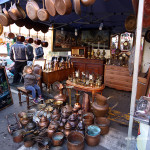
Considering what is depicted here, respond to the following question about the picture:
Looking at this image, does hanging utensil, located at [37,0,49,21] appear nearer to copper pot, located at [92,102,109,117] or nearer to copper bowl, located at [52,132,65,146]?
copper pot, located at [92,102,109,117]

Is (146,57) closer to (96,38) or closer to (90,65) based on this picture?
(90,65)

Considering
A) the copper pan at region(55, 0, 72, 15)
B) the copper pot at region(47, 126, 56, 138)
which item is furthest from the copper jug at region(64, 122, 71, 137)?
the copper pan at region(55, 0, 72, 15)

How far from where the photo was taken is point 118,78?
17.7 ft

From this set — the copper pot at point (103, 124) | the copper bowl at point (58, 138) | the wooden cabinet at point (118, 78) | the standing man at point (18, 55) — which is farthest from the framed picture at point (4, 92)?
the wooden cabinet at point (118, 78)

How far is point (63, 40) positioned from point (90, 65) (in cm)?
236

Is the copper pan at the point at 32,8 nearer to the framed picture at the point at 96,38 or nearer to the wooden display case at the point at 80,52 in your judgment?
the wooden display case at the point at 80,52

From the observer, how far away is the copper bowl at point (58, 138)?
237 cm

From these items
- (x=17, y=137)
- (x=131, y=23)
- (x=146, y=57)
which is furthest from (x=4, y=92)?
(x=146, y=57)

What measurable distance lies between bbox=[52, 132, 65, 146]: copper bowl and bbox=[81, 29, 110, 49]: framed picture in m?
5.80

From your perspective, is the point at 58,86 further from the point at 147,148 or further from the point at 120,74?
the point at 120,74

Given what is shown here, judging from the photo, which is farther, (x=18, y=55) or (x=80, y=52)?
(x=80, y=52)

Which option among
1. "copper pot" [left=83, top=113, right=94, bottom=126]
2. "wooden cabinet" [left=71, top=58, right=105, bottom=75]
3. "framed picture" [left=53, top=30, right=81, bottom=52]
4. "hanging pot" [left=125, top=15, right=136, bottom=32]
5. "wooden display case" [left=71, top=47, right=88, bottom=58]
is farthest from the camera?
"framed picture" [left=53, top=30, right=81, bottom=52]

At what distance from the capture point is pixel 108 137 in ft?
8.81

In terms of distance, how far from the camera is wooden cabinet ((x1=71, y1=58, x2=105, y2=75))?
593 cm
